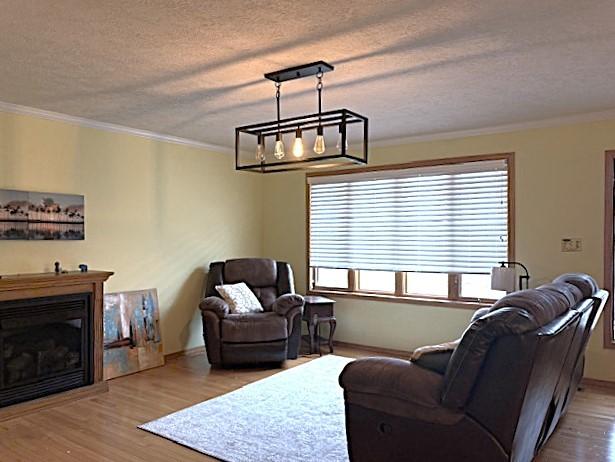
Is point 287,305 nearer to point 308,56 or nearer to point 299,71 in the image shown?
point 299,71

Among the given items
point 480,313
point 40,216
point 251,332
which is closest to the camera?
point 480,313

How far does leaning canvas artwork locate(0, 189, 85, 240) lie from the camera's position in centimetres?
417

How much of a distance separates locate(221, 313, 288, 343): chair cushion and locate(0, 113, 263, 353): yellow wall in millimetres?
946

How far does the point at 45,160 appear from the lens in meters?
4.47

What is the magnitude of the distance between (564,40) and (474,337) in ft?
5.92

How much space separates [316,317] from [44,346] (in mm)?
2735

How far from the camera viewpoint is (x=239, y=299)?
5402mm

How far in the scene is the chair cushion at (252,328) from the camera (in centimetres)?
497

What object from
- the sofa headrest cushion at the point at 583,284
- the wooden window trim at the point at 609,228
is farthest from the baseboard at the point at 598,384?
the sofa headrest cushion at the point at 583,284

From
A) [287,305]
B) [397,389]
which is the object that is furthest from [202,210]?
[397,389]

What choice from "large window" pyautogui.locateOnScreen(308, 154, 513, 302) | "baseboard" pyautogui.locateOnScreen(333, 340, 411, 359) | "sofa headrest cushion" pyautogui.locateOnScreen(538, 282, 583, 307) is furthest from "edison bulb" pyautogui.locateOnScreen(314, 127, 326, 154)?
"baseboard" pyautogui.locateOnScreen(333, 340, 411, 359)

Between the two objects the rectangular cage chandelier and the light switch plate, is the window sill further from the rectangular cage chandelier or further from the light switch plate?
the rectangular cage chandelier

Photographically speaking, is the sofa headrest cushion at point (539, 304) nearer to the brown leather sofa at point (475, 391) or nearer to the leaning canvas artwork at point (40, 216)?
the brown leather sofa at point (475, 391)

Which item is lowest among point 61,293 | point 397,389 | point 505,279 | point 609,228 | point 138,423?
point 138,423
